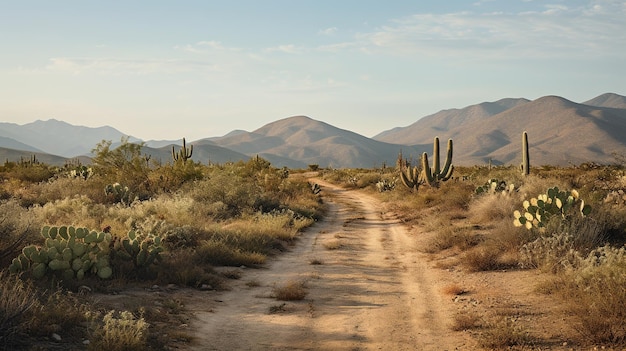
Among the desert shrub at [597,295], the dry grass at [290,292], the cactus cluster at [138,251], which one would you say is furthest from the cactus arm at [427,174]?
the cactus cluster at [138,251]

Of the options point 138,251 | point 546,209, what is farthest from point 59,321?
point 546,209

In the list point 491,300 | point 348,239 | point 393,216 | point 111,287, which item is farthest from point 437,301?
point 393,216

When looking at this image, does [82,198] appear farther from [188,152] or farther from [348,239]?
[188,152]

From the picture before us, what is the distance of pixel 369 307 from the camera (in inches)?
326

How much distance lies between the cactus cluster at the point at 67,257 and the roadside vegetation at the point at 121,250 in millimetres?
17

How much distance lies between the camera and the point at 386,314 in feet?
25.8

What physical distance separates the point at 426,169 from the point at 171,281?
726 inches

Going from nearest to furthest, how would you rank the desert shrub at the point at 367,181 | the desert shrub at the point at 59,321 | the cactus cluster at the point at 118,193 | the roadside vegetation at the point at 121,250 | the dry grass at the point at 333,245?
the desert shrub at the point at 59,321 → the roadside vegetation at the point at 121,250 → the dry grass at the point at 333,245 → the cactus cluster at the point at 118,193 → the desert shrub at the point at 367,181

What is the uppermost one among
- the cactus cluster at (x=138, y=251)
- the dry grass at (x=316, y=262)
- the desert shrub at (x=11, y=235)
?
the desert shrub at (x=11, y=235)

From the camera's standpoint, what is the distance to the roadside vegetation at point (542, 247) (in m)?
6.41

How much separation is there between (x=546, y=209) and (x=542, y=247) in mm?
1622

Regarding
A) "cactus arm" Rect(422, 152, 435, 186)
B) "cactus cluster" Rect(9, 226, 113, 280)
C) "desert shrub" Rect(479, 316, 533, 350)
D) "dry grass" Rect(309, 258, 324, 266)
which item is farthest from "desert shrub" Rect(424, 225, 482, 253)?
"cactus arm" Rect(422, 152, 435, 186)

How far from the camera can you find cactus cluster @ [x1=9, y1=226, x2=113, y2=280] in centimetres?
803

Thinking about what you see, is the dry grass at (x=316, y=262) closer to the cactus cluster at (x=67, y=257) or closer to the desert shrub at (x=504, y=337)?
the cactus cluster at (x=67, y=257)
